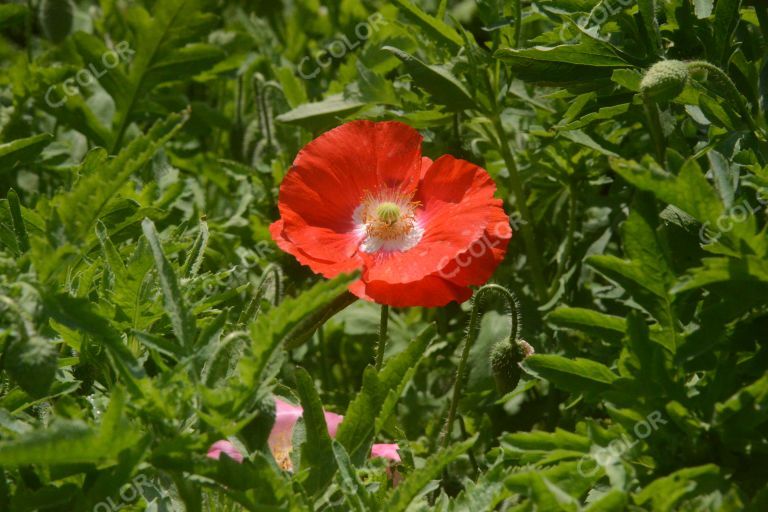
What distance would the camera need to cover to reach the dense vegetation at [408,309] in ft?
4.94

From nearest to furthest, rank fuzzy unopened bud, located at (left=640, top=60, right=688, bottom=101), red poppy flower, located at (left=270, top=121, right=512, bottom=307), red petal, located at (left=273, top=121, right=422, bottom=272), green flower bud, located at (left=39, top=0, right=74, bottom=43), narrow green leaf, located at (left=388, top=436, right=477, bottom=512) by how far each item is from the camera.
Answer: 1. narrow green leaf, located at (left=388, top=436, right=477, bottom=512)
2. fuzzy unopened bud, located at (left=640, top=60, right=688, bottom=101)
3. red poppy flower, located at (left=270, top=121, right=512, bottom=307)
4. red petal, located at (left=273, top=121, right=422, bottom=272)
5. green flower bud, located at (left=39, top=0, right=74, bottom=43)

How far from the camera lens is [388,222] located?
7.63ft

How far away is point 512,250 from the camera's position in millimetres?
2750

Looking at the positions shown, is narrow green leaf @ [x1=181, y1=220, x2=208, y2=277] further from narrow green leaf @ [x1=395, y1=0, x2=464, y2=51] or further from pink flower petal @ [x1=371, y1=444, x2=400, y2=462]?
narrow green leaf @ [x1=395, y1=0, x2=464, y2=51]

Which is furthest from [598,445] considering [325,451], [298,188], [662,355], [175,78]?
[175,78]

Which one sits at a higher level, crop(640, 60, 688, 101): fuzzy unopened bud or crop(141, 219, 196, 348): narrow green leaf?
crop(640, 60, 688, 101): fuzzy unopened bud

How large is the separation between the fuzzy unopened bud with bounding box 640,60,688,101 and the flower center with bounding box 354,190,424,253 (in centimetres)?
63

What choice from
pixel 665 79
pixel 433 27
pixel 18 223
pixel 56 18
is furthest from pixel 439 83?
pixel 56 18

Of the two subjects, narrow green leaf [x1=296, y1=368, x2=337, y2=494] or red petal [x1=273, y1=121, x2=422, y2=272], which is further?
red petal [x1=273, y1=121, x2=422, y2=272]

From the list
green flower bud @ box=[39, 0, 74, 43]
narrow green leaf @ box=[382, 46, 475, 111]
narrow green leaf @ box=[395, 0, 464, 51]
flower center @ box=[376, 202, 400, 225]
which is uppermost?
green flower bud @ box=[39, 0, 74, 43]

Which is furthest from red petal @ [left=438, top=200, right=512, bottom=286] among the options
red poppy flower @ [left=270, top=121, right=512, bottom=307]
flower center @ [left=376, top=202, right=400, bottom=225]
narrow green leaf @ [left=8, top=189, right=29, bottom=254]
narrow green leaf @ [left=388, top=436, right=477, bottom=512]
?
narrow green leaf @ [left=8, top=189, right=29, bottom=254]

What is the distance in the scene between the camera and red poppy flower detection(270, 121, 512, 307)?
2074mm

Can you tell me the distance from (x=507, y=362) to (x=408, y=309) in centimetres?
108

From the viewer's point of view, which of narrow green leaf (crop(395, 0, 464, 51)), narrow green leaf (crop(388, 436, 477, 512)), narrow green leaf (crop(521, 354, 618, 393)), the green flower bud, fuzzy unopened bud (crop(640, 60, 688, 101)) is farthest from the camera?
the green flower bud
